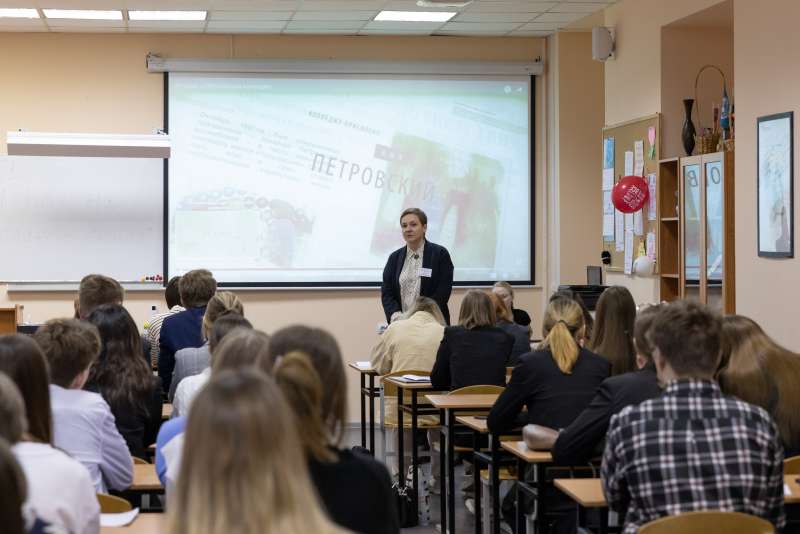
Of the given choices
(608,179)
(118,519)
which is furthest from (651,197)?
(118,519)

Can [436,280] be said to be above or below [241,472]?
above

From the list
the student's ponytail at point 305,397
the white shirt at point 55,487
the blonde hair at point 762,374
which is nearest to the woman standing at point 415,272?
the blonde hair at point 762,374

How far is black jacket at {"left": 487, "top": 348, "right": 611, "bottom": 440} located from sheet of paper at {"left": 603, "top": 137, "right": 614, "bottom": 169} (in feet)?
15.5

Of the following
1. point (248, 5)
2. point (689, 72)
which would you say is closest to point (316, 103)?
point (248, 5)

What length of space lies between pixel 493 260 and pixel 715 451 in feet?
24.7

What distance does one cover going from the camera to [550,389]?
4.48 meters

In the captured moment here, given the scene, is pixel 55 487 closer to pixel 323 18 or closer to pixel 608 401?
pixel 608 401

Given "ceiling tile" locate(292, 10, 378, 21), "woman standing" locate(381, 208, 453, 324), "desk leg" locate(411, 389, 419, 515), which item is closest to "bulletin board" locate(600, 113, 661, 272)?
"woman standing" locate(381, 208, 453, 324)

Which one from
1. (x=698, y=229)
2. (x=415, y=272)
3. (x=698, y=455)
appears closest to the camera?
(x=698, y=455)

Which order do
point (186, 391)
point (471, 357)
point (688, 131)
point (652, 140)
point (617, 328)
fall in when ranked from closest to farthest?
1. point (186, 391)
2. point (617, 328)
3. point (471, 357)
4. point (688, 131)
5. point (652, 140)

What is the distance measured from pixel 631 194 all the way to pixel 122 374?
4711 millimetres

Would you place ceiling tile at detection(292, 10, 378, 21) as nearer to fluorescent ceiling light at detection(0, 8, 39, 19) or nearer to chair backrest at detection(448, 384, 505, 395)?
fluorescent ceiling light at detection(0, 8, 39, 19)

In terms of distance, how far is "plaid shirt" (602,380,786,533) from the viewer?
9.32ft

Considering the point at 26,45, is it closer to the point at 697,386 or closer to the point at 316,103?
the point at 316,103
